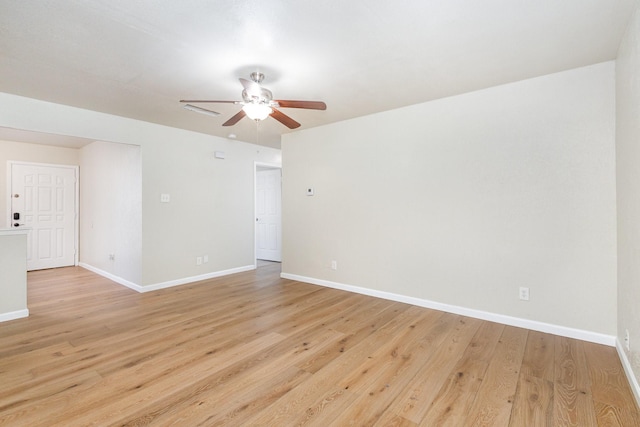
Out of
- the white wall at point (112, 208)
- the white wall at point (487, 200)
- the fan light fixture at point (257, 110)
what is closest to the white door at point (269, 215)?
the white wall at point (487, 200)

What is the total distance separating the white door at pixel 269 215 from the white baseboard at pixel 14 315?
414cm

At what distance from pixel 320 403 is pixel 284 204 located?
11.8 feet

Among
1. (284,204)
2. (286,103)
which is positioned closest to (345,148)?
(284,204)

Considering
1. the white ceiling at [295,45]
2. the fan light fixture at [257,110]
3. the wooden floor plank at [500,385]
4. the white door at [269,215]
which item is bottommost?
the wooden floor plank at [500,385]

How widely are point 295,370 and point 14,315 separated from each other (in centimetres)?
335

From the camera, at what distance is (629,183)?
2.15 metres

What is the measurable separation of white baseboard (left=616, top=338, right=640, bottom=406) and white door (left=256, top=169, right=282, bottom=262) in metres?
5.44

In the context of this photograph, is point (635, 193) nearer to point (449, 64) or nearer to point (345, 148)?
point (449, 64)

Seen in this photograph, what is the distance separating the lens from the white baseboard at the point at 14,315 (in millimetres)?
3279

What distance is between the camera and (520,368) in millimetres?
2301

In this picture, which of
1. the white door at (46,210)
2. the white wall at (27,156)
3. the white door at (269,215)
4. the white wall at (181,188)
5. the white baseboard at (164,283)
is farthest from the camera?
the white door at (269,215)

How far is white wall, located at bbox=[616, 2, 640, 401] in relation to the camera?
194 cm

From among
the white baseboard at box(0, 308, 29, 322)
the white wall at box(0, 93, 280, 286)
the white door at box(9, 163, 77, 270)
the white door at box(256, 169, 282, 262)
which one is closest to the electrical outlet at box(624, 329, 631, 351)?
the white wall at box(0, 93, 280, 286)

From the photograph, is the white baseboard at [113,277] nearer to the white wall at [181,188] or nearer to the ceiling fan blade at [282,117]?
the white wall at [181,188]
